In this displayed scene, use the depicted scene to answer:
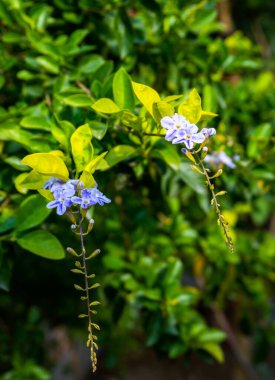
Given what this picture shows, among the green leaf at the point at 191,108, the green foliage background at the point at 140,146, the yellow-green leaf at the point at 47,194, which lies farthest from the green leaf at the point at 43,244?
the green leaf at the point at 191,108

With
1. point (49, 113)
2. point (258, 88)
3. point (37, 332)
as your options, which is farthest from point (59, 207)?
point (37, 332)

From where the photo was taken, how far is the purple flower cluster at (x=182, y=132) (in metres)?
0.92

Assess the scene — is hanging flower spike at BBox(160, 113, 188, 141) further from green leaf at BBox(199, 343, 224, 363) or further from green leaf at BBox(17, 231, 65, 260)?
green leaf at BBox(199, 343, 224, 363)

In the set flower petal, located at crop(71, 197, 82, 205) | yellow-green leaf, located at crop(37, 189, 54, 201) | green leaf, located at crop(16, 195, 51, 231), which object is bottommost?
flower petal, located at crop(71, 197, 82, 205)

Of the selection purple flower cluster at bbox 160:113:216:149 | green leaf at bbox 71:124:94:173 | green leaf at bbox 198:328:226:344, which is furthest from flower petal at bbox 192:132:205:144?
green leaf at bbox 198:328:226:344

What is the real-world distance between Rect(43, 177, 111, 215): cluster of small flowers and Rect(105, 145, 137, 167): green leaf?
22cm

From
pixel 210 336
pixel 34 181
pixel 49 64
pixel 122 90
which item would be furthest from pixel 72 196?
pixel 210 336

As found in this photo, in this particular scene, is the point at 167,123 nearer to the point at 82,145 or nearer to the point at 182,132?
the point at 182,132

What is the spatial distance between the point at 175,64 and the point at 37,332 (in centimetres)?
150

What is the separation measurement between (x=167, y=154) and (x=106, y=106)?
0.77 feet

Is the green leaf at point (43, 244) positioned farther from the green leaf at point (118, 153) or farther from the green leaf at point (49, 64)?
the green leaf at point (49, 64)

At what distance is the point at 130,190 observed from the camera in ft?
5.52

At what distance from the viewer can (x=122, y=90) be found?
1.12m

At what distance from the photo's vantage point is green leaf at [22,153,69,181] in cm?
93
